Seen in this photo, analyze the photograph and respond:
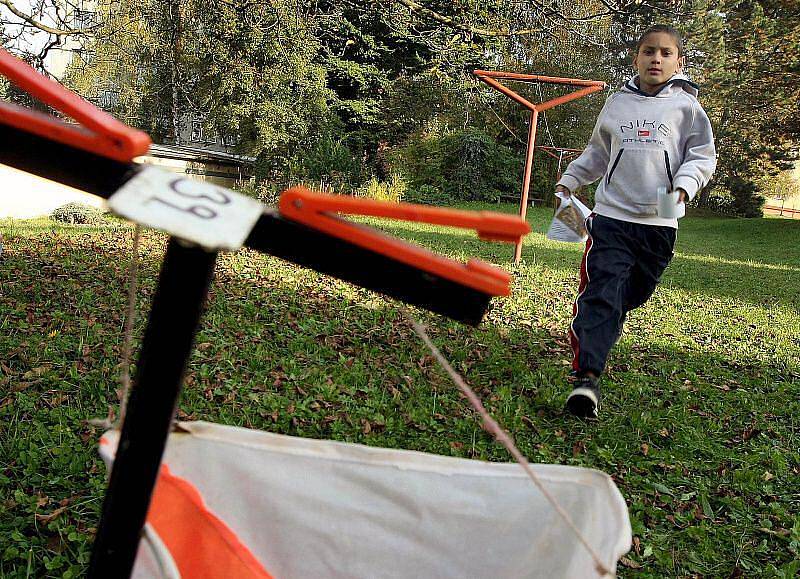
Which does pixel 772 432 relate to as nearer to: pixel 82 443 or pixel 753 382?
pixel 753 382

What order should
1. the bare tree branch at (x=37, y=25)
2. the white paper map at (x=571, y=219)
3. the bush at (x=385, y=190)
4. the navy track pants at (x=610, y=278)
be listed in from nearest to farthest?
the navy track pants at (x=610, y=278) → the white paper map at (x=571, y=219) → the bare tree branch at (x=37, y=25) → the bush at (x=385, y=190)

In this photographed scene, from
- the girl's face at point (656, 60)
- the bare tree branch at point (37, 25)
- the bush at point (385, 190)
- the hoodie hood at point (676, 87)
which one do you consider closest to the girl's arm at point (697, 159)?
the hoodie hood at point (676, 87)

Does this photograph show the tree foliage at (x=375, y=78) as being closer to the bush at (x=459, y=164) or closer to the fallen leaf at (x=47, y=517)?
the bush at (x=459, y=164)

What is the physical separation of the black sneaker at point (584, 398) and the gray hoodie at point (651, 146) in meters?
0.77

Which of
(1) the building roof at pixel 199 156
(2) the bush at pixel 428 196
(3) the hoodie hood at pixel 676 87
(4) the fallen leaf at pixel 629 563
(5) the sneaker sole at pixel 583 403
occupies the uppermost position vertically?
(3) the hoodie hood at pixel 676 87

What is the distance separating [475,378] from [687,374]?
1414mm

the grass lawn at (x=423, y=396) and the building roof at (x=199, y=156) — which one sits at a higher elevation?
the grass lawn at (x=423, y=396)

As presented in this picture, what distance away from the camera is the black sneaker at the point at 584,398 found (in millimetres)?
3215

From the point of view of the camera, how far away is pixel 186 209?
2.55 feet

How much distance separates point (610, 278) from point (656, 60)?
1.00 metres

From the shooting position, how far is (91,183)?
793 mm

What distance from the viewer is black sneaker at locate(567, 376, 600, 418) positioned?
3.21 metres

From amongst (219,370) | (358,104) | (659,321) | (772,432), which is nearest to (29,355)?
(219,370)

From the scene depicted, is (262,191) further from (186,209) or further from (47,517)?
(186,209)
